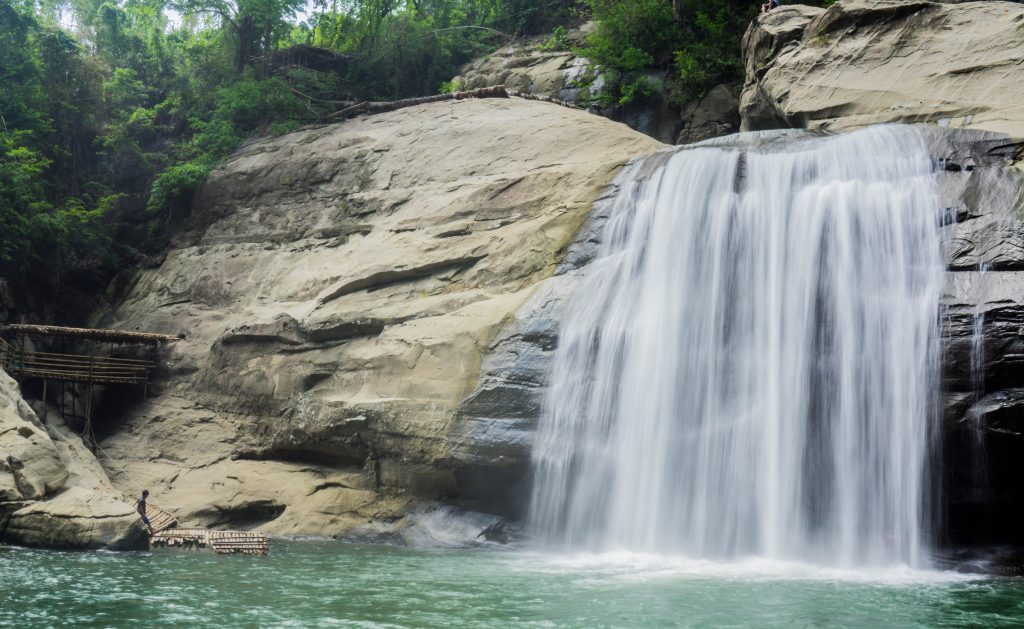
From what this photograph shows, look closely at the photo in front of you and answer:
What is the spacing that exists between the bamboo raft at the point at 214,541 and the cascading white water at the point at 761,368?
4457 millimetres

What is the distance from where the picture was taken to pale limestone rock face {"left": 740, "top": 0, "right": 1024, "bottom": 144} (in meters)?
16.2

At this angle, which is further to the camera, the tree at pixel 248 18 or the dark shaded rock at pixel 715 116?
the tree at pixel 248 18

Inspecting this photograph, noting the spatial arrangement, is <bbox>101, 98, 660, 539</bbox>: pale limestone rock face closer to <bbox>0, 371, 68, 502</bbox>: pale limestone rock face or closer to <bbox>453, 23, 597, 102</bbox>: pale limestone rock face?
<bbox>0, 371, 68, 502</bbox>: pale limestone rock face

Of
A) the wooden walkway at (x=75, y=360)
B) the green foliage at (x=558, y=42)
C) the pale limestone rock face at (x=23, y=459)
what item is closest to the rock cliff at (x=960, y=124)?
the green foliage at (x=558, y=42)

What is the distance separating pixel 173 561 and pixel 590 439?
21.4ft

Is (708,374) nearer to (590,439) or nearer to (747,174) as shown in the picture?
(590,439)

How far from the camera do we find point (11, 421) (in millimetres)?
14641

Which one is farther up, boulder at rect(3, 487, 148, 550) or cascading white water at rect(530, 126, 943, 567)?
cascading white water at rect(530, 126, 943, 567)

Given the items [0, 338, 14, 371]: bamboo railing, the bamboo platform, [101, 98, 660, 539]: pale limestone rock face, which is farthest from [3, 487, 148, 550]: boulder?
[0, 338, 14, 371]: bamboo railing

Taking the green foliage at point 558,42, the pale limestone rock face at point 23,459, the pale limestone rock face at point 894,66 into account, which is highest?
the green foliage at point 558,42

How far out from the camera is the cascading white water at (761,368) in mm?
12508

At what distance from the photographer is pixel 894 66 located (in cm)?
1781

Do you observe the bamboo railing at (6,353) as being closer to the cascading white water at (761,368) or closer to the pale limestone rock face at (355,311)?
the pale limestone rock face at (355,311)

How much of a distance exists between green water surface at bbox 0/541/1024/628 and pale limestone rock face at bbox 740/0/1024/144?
8483mm
